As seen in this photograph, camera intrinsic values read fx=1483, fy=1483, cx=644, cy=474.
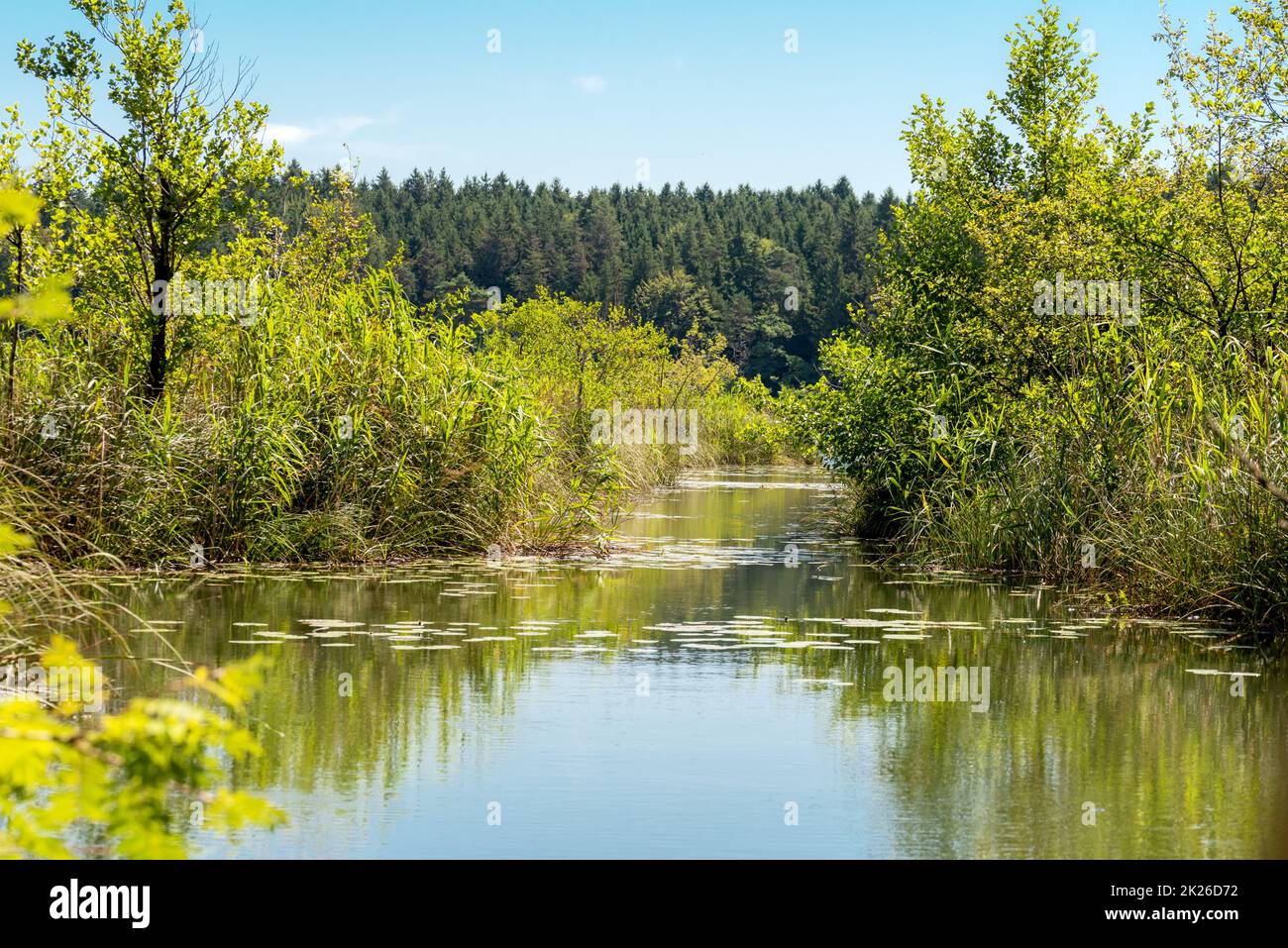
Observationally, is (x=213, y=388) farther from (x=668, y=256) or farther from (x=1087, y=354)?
(x=668, y=256)

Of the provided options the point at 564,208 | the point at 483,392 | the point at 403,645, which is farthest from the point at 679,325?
the point at 403,645

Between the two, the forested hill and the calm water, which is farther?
the forested hill

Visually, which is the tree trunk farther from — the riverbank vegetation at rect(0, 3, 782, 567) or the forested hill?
the forested hill

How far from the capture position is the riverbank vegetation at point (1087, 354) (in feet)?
39.6

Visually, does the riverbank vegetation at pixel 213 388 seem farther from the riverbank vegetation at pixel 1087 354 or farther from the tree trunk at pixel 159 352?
the riverbank vegetation at pixel 1087 354

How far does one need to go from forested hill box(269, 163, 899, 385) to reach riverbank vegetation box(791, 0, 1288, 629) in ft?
243

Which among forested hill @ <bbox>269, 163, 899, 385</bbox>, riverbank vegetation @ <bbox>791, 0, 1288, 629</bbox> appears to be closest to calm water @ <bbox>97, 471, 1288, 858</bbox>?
riverbank vegetation @ <bbox>791, 0, 1288, 629</bbox>

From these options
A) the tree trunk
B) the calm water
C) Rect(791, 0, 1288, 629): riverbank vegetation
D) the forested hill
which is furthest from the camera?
the forested hill

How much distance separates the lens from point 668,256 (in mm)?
115312

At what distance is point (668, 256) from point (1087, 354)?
3976 inches

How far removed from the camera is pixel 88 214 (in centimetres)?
1514

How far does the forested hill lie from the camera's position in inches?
3984
